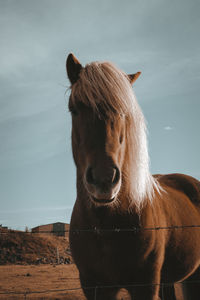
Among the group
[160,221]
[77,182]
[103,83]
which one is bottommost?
[160,221]

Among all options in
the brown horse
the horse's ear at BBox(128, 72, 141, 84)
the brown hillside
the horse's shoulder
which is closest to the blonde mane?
the brown horse

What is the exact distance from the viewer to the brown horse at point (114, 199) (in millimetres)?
2059

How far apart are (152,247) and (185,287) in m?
2.27

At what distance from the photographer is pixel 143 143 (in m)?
2.54

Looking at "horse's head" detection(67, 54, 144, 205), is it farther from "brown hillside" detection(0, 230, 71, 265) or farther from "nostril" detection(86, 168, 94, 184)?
"brown hillside" detection(0, 230, 71, 265)

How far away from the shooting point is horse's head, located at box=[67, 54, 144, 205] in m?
1.77

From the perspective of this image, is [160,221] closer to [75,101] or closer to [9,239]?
[75,101]

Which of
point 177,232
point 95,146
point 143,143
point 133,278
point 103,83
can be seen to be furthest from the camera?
point 177,232

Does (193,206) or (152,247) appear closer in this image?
(152,247)

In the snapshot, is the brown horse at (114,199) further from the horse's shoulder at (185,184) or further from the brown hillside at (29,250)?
the brown hillside at (29,250)

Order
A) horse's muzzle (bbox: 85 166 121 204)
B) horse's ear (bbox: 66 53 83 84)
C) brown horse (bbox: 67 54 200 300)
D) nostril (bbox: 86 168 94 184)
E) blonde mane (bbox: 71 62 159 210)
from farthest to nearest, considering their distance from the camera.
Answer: horse's ear (bbox: 66 53 83 84) < blonde mane (bbox: 71 62 159 210) < brown horse (bbox: 67 54 200 300) < nostril (bbox: 86 168 94 184) < horse's muzzle (bbox: 85 166 121 204)

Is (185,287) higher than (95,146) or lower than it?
lower

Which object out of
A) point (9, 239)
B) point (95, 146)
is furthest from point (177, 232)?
point (9, 239)

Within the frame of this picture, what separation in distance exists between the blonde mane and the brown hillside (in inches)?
675
